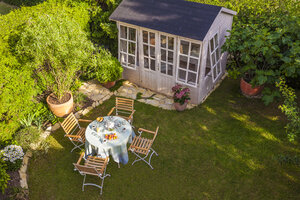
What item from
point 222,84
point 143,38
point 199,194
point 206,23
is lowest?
point 199,194

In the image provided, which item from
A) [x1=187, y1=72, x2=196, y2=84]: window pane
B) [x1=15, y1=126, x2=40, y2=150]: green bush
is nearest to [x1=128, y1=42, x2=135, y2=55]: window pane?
[x1=187, y1=72, x2=196, y2=84]: window pane

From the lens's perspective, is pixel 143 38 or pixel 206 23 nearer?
pixel 206 23

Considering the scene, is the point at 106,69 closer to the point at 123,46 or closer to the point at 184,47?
the point at 123,46

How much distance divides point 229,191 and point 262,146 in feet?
6.97

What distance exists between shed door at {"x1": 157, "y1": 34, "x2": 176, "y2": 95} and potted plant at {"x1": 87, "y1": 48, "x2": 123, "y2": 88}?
172 centimetres

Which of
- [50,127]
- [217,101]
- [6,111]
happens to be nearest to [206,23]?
[217,101]

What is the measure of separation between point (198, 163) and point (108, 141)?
2766 mm

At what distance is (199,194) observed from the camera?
6.78 m

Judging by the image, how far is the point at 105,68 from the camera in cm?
973

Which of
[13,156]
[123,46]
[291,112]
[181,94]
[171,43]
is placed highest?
[171,43]

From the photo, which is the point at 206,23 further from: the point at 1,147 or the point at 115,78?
the point at 1,147

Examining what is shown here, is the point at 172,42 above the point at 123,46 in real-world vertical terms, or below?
above

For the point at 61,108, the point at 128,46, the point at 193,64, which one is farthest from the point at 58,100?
the point at 193,64

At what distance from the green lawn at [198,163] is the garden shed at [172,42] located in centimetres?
139
